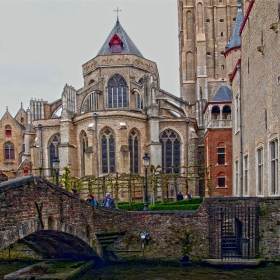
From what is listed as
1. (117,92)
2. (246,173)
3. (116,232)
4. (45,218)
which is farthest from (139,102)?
(45,218)

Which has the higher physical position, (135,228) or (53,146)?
(53,146)

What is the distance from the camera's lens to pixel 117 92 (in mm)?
40531

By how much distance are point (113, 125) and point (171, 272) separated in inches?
759

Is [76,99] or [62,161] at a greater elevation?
[76,99]

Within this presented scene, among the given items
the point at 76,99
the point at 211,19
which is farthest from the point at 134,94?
the point at 211,19

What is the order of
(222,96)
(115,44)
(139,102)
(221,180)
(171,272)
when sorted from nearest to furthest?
(171,272) < (221,180) < (222,96) < (139,102) < (115,44)

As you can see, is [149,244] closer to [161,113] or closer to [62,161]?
[62,161]

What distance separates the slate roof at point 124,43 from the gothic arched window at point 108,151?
46.0 ft

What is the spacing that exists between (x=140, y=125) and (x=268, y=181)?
18.9 metres

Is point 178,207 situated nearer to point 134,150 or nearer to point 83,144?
point 134,150

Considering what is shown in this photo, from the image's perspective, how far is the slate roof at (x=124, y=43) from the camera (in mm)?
44188

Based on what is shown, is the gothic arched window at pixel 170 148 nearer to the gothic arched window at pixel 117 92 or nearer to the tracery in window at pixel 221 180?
the gothic arched window at pixel 117 92

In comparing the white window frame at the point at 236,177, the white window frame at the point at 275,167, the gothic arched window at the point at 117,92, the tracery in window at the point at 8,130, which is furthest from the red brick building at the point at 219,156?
the tracery in window at the point at 8,130

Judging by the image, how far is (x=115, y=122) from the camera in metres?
33.4
